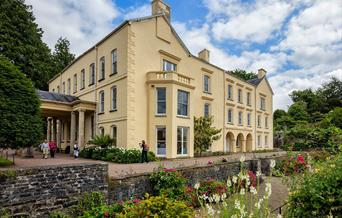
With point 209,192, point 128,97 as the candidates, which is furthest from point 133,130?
point 209,192

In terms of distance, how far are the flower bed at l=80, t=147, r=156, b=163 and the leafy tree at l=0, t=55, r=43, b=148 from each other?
5.29m

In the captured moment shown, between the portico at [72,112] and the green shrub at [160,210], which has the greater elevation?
the portico at [72,112]

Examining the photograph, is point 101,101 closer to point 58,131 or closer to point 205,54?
point 58,131

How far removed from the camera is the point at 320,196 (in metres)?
3.81

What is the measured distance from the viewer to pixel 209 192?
34.7 feet

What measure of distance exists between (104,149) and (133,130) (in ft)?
8.16

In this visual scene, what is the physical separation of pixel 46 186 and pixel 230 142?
25493 millimetres

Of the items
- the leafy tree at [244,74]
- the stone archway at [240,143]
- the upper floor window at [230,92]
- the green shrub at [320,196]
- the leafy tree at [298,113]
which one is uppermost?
the leafy tree at [244,74]

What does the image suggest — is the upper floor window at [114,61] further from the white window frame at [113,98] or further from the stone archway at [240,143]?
the stone archway at [240,143]

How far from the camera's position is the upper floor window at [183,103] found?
1952 cm

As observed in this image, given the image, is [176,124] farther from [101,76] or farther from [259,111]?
[259,111]

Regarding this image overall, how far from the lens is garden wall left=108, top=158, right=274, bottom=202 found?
858 cm

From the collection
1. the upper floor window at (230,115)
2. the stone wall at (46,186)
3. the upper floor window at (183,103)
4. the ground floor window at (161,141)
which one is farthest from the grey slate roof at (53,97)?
the upper floor window at (230,115)

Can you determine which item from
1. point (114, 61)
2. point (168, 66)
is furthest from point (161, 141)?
point (114, 61)
